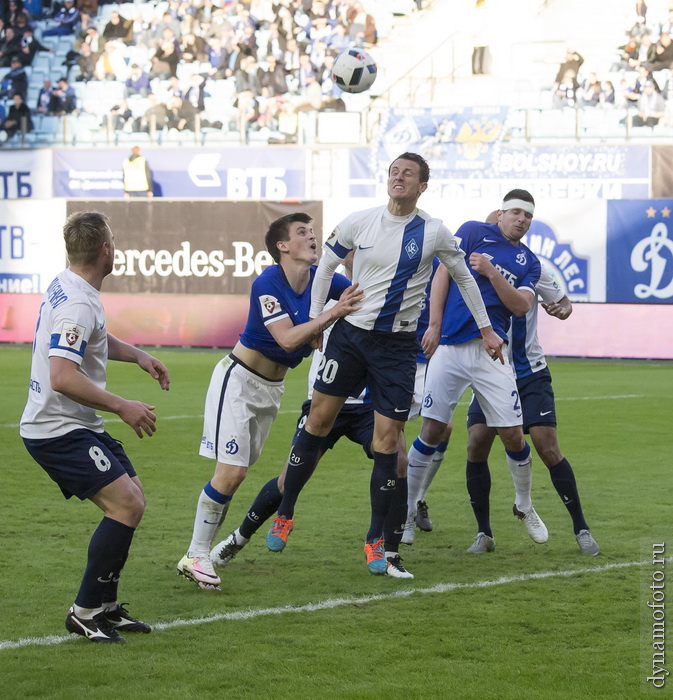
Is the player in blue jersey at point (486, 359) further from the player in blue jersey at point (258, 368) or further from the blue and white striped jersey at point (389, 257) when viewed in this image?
the player in blue jersey at point (258, 368)

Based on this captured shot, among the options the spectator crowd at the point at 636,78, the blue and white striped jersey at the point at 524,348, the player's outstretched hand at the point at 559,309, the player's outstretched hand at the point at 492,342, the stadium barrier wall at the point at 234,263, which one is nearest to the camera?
the player's outstretched hand at the point at 492,342

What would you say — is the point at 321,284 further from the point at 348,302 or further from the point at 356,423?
the point at 356,423

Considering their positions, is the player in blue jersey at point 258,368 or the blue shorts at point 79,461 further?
the player in blue jersey at point 258,368

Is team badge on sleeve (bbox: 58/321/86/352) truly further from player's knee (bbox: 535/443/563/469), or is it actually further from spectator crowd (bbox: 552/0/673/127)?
spectator crowd (bbox: 552/0/673/127)

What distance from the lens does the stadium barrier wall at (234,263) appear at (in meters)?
20.3

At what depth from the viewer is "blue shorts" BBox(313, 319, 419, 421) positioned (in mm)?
6203

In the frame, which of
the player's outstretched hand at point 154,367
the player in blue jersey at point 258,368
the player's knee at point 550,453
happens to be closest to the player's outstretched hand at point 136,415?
the player's outstretched hand at point 154,367

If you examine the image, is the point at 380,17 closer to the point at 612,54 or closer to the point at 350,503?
the point at 612,54

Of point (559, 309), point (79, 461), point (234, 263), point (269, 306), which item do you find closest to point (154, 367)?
point (79, 461)

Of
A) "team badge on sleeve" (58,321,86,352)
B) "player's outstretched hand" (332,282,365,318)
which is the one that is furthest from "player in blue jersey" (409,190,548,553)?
"team badge on sleeve" (58,321,86,352)

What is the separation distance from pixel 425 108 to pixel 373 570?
62.9 ft

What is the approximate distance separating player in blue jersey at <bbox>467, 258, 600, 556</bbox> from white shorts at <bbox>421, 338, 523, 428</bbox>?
176 mm

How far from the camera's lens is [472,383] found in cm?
710

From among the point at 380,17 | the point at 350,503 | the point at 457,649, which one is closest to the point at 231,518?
the point at 350,503
